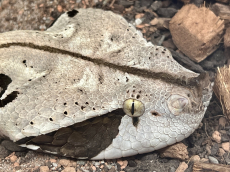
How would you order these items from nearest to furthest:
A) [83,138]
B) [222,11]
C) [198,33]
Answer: [83,138] → [198,33] → [222,11]

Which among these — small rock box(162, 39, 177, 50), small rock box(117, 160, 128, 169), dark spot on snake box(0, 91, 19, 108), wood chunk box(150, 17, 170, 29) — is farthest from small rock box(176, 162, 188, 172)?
wood chunk box(150, 17, 170, 29)

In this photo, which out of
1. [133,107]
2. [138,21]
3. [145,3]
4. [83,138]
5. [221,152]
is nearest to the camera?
[133,107]

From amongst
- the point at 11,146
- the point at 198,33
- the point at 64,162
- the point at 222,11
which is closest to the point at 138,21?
the point at 198,33

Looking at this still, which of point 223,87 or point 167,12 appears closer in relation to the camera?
point 223,87

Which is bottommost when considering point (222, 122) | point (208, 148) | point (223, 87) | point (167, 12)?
point (208, 148)

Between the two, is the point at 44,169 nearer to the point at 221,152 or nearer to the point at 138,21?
the point at 221,152

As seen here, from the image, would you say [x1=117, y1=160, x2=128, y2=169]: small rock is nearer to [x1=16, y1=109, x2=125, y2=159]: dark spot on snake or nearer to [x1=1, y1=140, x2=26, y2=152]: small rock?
[x1=16, y1=109, x2=125, y2=159]: dark spot on snake

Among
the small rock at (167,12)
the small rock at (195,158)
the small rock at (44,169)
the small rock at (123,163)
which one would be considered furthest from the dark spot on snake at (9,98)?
the small rock at (167,12)
